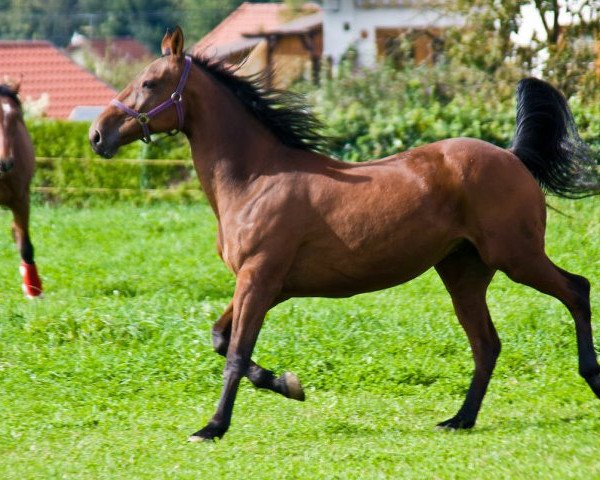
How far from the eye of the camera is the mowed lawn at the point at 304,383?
19.7 feet

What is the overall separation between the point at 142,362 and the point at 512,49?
10211mm

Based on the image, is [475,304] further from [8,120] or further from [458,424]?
[8,120]

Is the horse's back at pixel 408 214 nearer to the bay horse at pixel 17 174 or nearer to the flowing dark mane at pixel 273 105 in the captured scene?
the flowing dark mane at pixel 273 105

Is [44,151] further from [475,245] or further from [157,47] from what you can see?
[157,47]

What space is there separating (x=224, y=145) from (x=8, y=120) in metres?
5.25

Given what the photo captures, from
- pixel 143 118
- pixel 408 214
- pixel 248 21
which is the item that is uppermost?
pixel 143 118

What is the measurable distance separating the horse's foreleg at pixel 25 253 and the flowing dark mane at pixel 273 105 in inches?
193

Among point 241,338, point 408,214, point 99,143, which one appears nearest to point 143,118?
point 99,143

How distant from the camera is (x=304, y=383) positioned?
8.15m

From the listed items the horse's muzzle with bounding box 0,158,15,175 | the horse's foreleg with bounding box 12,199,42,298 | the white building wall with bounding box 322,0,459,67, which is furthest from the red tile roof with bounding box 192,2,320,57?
Result: the horse's muzzle with bounding box 0,158,15,175

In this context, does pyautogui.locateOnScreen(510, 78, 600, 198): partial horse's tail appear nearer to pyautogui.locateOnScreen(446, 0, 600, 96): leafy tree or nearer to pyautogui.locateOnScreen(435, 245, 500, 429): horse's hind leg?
pyautogui.locateOnScreen(435, 245, 500, 429): horse's hind leg

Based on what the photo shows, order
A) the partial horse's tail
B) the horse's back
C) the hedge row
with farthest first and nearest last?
the hedge row → the partial horse's tail → the horse's back

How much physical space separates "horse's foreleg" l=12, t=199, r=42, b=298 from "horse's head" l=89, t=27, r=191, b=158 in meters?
4.77

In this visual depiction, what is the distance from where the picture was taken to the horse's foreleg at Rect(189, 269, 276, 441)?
647cm
